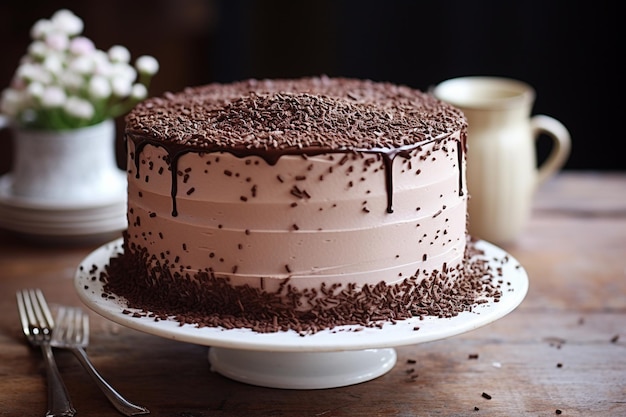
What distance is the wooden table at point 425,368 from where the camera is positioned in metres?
1.58

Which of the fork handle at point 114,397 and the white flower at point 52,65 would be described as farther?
the white flower at point 52,65

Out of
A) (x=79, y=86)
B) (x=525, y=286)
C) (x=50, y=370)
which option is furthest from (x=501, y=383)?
(x=79, y=86)

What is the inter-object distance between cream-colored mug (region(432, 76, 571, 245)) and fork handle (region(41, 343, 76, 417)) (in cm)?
102

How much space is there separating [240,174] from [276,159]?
0.21ft

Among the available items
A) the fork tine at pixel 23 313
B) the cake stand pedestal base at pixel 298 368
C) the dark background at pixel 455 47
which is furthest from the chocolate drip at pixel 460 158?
the dark background at pixel 455 47

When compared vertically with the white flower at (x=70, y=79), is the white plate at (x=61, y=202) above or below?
below

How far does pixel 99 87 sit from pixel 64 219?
32 cm

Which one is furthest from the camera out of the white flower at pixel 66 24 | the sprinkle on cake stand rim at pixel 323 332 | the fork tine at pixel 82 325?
the white flower at pixel 66 24

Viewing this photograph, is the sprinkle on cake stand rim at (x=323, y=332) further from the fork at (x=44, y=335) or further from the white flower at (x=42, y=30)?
the white flower at (x=42, y=30)

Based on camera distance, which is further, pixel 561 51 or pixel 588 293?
pixel 561 51

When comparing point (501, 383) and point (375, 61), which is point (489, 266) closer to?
point (501, 383)

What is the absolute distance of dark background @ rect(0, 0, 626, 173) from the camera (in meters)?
3.65

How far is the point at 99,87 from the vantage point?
7.45ft

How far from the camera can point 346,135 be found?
59.4 inches
